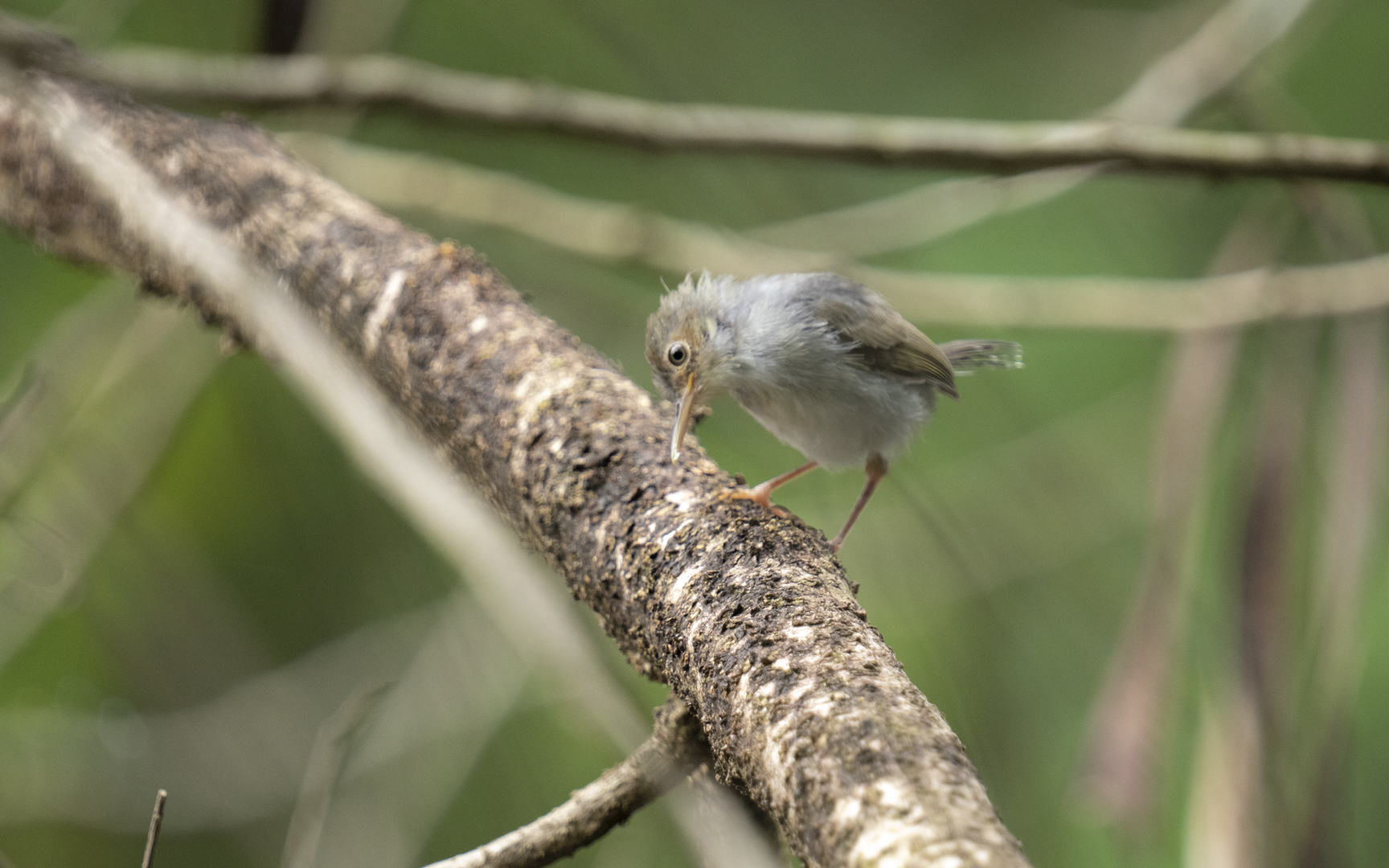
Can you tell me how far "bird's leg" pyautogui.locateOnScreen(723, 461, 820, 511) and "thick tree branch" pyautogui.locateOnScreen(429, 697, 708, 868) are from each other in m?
0.58

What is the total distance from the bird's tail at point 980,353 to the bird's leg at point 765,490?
0.77 m

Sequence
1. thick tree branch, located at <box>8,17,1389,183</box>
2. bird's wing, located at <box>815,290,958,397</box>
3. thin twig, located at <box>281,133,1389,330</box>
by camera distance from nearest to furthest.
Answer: thick tree branch, located at <box>8,17,1389,183</box> → bird's wing, located at <box>815,290,958,397</box> → thin twig, located at <box>281,133,1389,330</box>

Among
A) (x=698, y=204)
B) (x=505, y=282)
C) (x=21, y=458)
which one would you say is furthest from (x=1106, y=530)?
(x=21, y=458)

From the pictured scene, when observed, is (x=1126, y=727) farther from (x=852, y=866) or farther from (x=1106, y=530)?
(x=1106, y=530)

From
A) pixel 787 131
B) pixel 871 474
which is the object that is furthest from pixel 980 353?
pixel 787 131

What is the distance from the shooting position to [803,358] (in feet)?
8.47

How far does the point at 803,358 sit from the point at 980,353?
102cm

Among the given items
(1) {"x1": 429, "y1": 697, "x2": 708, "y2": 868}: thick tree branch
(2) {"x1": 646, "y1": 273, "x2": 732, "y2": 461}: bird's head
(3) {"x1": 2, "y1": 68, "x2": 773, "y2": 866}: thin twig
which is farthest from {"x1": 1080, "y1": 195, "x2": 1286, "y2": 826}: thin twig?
(3) {"x1": 2, "y1": 68, "x2": 773, "y2": 866}: thin twig

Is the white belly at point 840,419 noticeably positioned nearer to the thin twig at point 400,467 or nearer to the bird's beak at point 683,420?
the bird's beak at point 683,420

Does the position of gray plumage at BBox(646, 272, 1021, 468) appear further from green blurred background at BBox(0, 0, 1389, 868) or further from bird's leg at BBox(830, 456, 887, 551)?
green blurred background at BBox(0, 0, 1389, 868)

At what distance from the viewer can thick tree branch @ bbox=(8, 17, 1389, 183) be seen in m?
2.39

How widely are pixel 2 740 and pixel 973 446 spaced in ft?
15.2

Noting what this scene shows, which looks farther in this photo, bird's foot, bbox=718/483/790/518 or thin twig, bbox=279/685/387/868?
bird's foot, bbox=718/483/790/518

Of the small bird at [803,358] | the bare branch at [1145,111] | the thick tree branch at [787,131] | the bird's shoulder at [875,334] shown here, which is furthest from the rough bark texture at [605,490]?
the bare branch at [1145,111]
